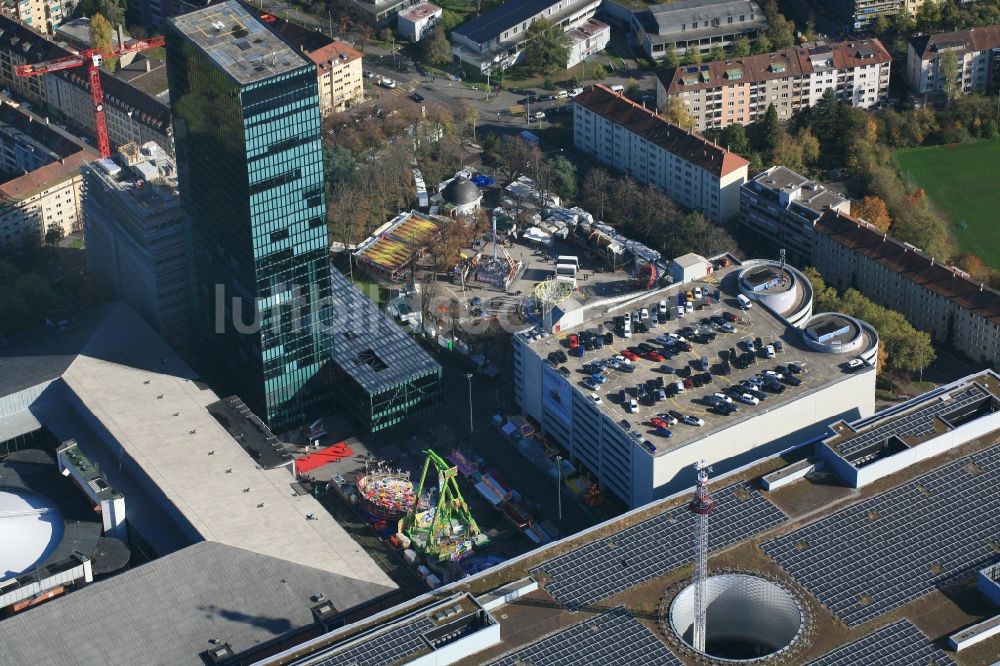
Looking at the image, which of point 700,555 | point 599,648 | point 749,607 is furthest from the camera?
point 749,607

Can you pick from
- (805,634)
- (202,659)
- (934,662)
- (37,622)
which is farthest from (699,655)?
(37,622)

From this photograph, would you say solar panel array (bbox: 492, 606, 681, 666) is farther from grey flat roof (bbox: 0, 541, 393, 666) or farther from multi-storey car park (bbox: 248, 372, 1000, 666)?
grey flat roof (bbox: 0, 541, 393, 666)

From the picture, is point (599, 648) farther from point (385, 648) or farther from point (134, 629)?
point (134, 629)

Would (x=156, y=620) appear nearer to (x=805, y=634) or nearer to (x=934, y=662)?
(x=805, y=634)

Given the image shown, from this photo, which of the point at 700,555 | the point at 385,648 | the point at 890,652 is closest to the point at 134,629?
the point at 385,648

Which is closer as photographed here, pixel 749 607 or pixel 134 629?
pixel 134 629

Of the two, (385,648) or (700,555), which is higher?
(700,555)

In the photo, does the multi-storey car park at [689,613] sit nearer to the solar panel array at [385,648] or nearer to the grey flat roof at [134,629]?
the solar panel array at [385,648]

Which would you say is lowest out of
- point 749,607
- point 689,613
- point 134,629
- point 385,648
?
point 134,629
